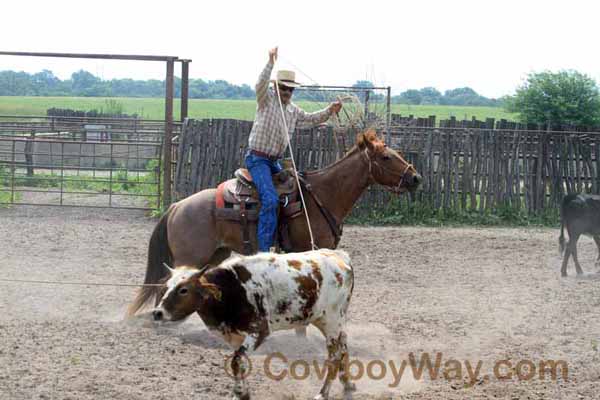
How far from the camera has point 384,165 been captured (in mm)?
7867

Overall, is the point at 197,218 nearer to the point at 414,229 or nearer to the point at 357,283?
the point at 357,283

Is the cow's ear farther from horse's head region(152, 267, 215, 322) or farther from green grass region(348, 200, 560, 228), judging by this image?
green grass region(348, 200, 560, 228)

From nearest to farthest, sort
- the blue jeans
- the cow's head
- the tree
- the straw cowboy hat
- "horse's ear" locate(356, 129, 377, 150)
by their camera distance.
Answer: the cow's head, the straw cowboy hat, the blue jeans, "horse's ear" locate(356, 129, 377, 150), the tree

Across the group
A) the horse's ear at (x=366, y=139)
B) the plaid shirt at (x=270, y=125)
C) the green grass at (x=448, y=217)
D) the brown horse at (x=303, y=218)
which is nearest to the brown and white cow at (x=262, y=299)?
the brown horse at (x=303, y=218)

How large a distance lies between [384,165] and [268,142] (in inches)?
46.0

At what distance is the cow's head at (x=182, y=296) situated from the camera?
5.20 m

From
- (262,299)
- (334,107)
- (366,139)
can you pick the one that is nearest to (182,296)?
(262,299)

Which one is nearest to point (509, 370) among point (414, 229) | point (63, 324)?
point (63, 324)

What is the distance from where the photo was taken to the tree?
29.8 metres

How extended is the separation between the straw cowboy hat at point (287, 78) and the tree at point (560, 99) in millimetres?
23540

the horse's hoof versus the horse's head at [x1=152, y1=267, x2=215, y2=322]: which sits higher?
the horse's head at [x1=152, y1=267, x2=215, y2=322]

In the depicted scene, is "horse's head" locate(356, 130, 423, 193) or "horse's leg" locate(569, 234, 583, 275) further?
"horse's leg" locate(569, 234, 583, 275)

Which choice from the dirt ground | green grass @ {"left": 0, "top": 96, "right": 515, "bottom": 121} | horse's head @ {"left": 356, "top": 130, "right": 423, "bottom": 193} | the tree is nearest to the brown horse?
horse's head @ {"left": 356, "top": 130, "right": 423, "bottom": 193}

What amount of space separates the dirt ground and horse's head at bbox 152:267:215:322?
2.36 ft
